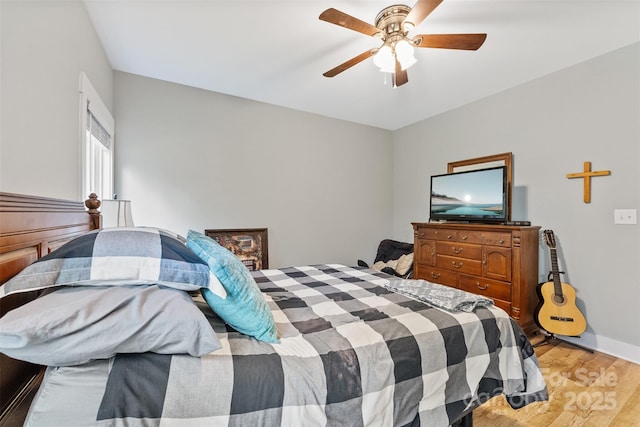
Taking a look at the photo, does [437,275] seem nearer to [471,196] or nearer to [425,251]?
[425,251]

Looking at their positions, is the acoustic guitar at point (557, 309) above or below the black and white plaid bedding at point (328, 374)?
below

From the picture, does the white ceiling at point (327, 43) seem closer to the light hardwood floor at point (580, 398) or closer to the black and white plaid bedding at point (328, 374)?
the black and white plaid bedding at point (328, 374)

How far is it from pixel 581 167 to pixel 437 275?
1642mm

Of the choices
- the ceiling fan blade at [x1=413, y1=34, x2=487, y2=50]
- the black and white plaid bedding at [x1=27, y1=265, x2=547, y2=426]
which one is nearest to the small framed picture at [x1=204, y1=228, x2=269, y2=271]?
the black and white plaid bedding at [x1=27, y1=265, x2=547, y2=426]

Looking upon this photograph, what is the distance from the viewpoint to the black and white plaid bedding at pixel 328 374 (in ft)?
2.59

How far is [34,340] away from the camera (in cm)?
68

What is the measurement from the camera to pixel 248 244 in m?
3.48

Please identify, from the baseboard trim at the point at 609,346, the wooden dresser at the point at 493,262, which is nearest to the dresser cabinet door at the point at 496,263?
the wooden dresser at the point at 493,262

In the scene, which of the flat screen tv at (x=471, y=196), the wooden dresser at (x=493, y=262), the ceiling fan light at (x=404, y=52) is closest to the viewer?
the ceiling fan light at (x=404, y=52)

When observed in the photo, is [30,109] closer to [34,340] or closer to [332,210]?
[34,340]

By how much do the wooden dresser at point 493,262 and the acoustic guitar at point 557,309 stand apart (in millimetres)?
117

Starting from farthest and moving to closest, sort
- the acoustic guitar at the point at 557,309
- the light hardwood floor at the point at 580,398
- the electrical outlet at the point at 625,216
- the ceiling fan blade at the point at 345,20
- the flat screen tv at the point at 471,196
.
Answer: the flat screen tv at the point at 471,196 → the acoustic guitar at the point at 557,309 → the electrical outlet at the point at 625,216 → the light hardwood floor at the point at 580,398 → the ceiling fan blade at the point at 345,20

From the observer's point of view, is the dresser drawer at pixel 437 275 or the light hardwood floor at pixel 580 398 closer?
the light hardwood floor at pixel 580 398

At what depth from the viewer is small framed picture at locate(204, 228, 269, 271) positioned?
335cm
